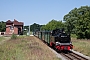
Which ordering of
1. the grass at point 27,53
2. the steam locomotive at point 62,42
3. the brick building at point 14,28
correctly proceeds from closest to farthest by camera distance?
the grass at point 27,53 → the steam locomotive at point 62,42 → the brick building at point 14,28

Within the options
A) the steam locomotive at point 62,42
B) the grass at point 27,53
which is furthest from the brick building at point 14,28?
the steam locomotive at point 62,42

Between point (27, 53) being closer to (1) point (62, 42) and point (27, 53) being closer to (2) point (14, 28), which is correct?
(1) point (62, 42)

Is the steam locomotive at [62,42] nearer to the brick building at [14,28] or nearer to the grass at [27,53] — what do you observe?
the grass at [27,53]

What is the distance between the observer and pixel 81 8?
285ft

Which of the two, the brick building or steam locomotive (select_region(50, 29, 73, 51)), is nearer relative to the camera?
steam locomotive (select_region(50, 29, 73, 51))

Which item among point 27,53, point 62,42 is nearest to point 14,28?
point 62,42

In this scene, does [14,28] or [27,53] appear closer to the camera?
[27,53]

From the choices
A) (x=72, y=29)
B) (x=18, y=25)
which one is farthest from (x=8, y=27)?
(x=72, y=29)

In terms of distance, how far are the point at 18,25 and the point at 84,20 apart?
146 ft

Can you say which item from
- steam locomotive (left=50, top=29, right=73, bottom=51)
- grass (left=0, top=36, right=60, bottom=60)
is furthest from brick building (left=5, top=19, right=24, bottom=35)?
steam locomotive (left=50, top=29, right=73, bottom=51)

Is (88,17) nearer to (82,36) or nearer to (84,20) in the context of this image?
(84,20)

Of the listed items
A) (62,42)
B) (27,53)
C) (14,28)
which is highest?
(14,28)

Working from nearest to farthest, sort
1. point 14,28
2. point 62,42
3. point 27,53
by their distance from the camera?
1. point 27,53
2. point 62,42
3. point 14,28

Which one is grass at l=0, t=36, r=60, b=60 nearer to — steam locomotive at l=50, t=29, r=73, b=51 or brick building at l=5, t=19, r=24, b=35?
steam locomotive at l=50, t=29, r=73, b=51
